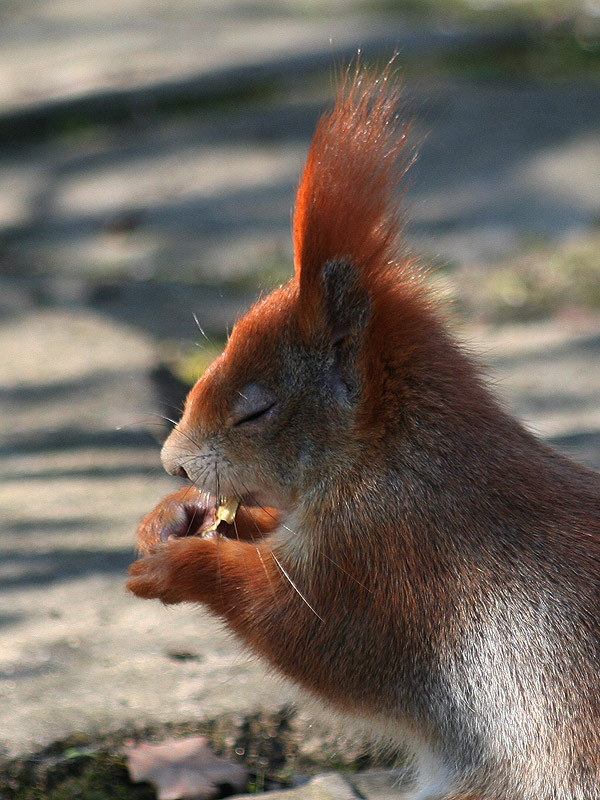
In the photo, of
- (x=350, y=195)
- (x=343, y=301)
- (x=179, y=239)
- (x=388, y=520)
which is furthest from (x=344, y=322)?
(x=179, y=239)

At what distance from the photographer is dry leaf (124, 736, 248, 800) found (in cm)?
241

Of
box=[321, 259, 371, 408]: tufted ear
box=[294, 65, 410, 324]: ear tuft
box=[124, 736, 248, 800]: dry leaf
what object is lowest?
box=[124, 736, 248, 800]: dry leaf

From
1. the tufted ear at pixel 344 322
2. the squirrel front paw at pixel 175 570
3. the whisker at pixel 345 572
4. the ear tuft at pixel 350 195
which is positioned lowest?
the squirrel front paw at pixel 175 570

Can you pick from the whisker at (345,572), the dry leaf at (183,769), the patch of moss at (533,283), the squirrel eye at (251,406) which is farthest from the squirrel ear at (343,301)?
the patch of moss at (533,283)

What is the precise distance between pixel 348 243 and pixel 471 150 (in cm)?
413

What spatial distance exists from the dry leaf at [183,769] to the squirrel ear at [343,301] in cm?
97

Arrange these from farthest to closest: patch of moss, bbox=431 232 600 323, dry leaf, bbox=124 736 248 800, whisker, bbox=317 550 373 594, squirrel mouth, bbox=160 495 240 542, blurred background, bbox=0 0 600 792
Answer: patch of moss, bbox=431 232 600 323 < blurred background, bbox=0 0 600 792 < squirrel mouth, bbox=160 495 240 542 < dry leaf, bbox=124 736 248 800 < whisker, bbox=317 550 373 594

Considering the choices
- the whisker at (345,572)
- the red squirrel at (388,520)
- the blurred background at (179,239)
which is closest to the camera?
the red squirrel at (388,520)

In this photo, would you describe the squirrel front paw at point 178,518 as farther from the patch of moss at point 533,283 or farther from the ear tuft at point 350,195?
the patch of moss at point 533,283

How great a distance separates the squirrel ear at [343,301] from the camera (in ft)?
7.63

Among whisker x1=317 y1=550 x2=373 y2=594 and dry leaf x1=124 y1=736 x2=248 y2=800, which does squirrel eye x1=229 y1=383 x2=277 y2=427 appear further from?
dry leaf x1=124 y1=736 x2=248 y2=800

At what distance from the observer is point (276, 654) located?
2395mm

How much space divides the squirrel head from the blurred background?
161 mm

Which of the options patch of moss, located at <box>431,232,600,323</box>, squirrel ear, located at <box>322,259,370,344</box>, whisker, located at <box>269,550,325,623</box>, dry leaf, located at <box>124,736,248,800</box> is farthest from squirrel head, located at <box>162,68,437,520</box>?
patch of moss, located at <box>431,232,600,323</box>
